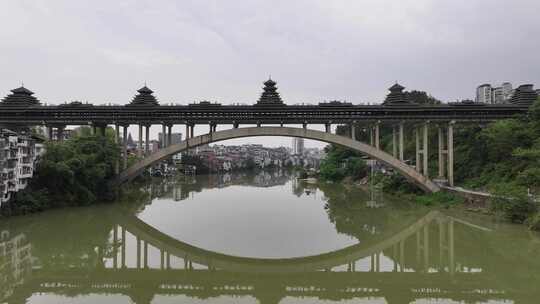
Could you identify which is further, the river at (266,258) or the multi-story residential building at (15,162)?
the multi-story residential building at (15,162)

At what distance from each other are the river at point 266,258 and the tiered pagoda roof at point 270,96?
7394 millimetres

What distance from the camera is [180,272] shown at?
10.9 m

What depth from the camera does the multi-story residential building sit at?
1745 centimetres

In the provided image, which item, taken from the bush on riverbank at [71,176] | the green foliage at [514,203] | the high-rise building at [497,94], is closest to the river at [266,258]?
the green foliage at [514,203]

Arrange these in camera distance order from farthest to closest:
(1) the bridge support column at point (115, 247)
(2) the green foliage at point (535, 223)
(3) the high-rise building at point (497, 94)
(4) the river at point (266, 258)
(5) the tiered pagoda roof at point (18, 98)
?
1. (3) the high-rise building at point (497, 94)
2. (5) the tiered pagoda roof at point (18, 98)
3. (2) the green foliage at point (535, 223)
4. (1) the bridge support column at point (115, 247)
5. (4) the river at point (266, 258)

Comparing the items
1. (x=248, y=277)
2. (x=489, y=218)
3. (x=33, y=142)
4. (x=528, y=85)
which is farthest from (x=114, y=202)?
(x=528, y=85)

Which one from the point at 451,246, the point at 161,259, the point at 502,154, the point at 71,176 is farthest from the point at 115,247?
the point at 502,154

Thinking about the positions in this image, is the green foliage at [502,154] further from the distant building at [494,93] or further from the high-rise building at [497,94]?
the high-rise building at [497,94]

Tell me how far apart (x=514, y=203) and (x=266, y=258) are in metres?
11.4

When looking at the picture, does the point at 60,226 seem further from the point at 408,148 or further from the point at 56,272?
the point at 408,148

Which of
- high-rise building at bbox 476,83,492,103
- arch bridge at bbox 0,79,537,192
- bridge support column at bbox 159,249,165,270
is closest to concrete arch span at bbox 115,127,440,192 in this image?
arch bridge at bbox 0,79,537,192

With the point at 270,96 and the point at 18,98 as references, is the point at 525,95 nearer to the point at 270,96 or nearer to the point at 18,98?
the point at 270,96

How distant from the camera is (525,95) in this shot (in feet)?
80.6

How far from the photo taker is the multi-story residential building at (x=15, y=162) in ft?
57.3
